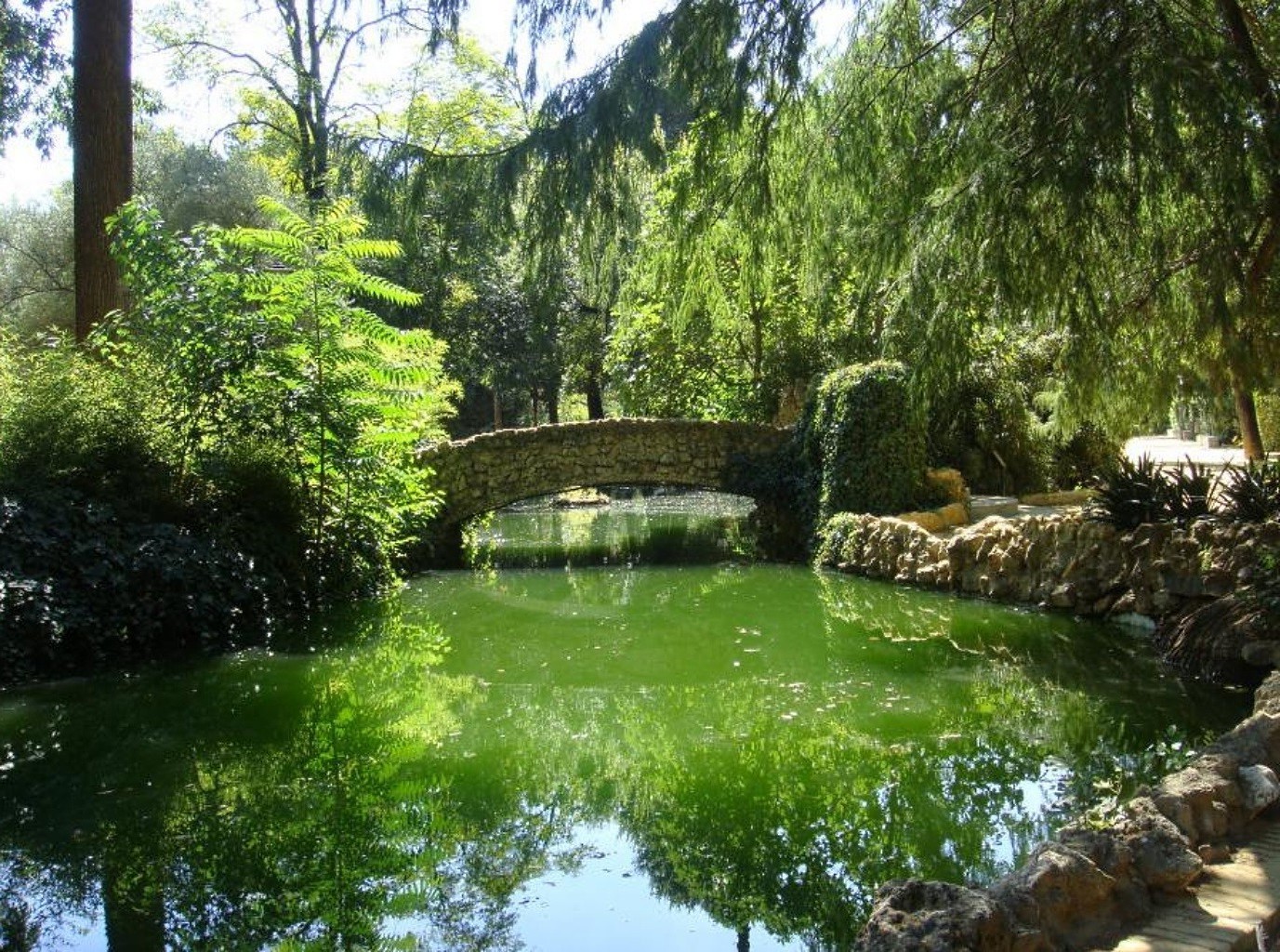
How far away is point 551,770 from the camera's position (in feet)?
19.5

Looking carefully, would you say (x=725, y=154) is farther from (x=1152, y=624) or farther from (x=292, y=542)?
(x=292, y=542)

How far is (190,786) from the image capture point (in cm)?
571

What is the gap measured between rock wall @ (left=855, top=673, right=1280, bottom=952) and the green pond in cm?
86

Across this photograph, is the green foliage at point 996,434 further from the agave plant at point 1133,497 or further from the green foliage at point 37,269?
the green foliage at point 37,269

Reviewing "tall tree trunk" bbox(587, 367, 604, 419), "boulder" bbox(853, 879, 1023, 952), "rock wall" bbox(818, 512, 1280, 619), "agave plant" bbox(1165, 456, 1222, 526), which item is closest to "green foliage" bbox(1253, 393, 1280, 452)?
"rock wall" bbox(818, 512, 1280, 619)

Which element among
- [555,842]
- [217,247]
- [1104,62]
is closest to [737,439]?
[217,247]

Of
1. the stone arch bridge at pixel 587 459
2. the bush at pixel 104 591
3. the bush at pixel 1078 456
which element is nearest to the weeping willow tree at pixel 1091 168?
the bush at pixel 104 591

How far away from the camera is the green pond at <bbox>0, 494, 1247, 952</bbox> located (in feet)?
13.9

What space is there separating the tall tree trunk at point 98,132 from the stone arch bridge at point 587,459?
522 cm

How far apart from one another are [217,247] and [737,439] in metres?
8.39

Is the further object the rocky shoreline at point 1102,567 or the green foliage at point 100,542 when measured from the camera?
the green foliage at point 100,542

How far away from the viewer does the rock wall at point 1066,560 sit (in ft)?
26.6

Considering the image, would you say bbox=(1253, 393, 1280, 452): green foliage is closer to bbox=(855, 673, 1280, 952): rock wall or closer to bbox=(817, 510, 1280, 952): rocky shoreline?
bbox=(817, 510, 1280, 952): rocky shoreline

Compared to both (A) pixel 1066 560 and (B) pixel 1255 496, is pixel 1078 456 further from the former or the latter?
(B) pixel 1255 496
